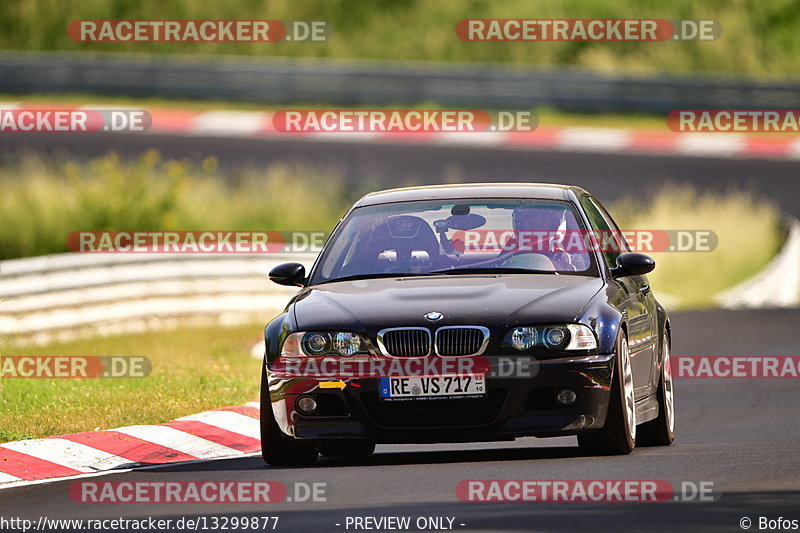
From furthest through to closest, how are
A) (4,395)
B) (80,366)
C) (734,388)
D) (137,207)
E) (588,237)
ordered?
(137,207) < (80,366) < (734,388) < (4,395) < (588,237)

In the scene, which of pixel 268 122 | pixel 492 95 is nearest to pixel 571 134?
pixel 492 95

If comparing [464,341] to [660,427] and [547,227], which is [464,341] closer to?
[547,227]

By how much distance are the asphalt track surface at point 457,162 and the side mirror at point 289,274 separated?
18.3 metres

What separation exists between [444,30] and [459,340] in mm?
33417

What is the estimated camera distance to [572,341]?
31.4 ft

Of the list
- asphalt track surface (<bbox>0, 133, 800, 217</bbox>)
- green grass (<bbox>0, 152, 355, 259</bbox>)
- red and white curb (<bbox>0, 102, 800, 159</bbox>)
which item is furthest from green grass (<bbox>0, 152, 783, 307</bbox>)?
red and white curb (<bbox>0, 102, 800, 159</bbox>)

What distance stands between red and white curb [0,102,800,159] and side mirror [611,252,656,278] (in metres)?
20.8

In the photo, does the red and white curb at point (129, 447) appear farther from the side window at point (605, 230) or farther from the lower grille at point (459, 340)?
the side window at point (605, 230)

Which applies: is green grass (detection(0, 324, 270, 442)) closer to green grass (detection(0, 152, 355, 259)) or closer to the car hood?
the car hood

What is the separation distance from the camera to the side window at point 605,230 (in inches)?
434

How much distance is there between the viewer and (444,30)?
139 ft

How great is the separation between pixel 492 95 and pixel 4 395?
73.9 ft

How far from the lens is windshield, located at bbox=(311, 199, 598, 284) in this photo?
10.5m

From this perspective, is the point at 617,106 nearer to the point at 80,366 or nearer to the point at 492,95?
the point at 492,95
